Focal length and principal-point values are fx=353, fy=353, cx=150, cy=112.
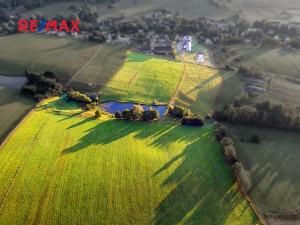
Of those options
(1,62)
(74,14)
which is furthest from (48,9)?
(1,62)

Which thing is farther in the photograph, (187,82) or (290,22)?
(290,22)

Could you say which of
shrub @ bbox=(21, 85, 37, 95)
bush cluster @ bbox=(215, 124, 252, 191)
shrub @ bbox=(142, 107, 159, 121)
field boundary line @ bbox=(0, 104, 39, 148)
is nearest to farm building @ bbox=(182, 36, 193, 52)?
shrub @ bbox=(142, 107, 159, 121)

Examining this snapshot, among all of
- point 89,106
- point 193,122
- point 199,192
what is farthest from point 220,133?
point 89,106

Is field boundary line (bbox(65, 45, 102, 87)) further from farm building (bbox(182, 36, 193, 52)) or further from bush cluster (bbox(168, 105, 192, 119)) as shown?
bush cluster (bbox(168, 105, 192, 119))

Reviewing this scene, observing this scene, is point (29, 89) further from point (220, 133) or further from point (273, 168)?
point (273, 168)

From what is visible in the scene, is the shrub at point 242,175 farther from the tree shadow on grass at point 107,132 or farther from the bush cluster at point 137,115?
the bush cluster at point 137,115

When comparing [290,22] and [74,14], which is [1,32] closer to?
[74,14]
